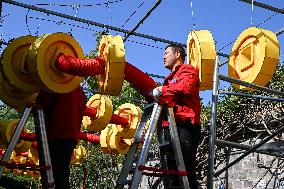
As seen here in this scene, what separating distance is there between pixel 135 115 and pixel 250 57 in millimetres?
3094

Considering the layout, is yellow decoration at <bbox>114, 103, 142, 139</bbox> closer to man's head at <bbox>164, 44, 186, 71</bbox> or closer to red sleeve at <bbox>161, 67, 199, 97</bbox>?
man's head at <bbox>164, 44, 186, 71</bbox>

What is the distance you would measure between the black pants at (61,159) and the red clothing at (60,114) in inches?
2.3

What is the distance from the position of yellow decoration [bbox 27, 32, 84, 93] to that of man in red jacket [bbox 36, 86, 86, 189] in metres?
0.19

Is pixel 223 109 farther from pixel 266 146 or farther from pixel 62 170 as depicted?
pixel 62 170

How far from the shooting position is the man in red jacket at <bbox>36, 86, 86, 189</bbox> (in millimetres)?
3441

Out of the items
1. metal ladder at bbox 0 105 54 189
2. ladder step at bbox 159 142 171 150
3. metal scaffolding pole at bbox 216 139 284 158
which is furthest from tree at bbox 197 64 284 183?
metal ladder at bbox 0 105 54 189

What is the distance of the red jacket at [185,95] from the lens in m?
3.10

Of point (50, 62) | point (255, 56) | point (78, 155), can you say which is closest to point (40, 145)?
point (50, 62)

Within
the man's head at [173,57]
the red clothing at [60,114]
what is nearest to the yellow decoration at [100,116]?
the red clothing at [60,114]

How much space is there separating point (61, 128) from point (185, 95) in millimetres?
1197

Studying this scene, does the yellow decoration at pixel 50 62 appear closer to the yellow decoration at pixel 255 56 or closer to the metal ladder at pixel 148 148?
the metal ladder at pixel 148 148

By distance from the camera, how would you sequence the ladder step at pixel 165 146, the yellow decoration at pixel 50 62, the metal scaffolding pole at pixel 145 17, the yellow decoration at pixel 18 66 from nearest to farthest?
Answer: the ladder step at pixel 165 146 < the yellow decoration at pixel 50 62 < the yellow decoration at pixel 18 66 < the metal scaffolding pole at pixel 145 17

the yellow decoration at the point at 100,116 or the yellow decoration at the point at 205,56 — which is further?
the yellow decoration at the point at 100,116

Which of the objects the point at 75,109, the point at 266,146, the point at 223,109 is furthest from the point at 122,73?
the point at 223,109
